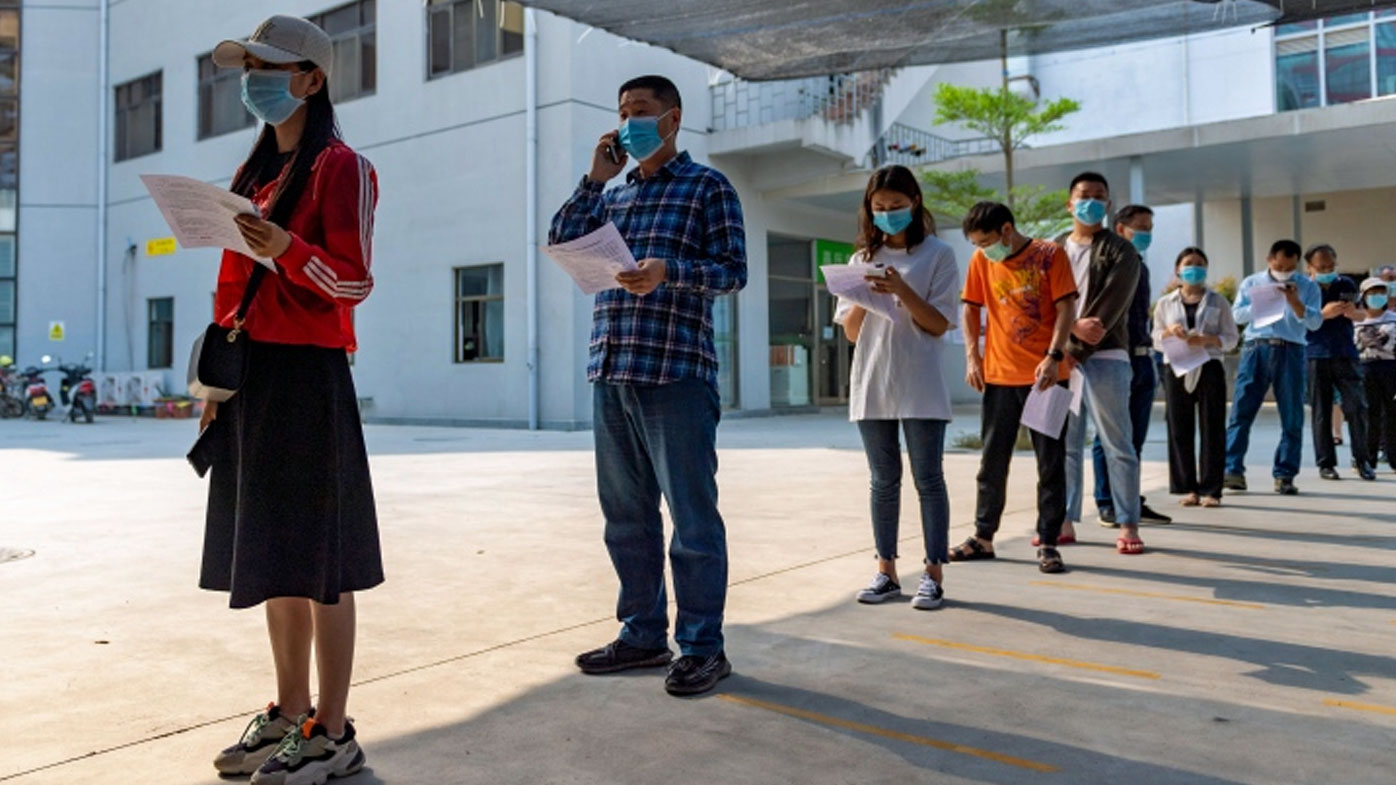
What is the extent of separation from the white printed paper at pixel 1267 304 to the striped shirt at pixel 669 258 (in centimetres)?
550

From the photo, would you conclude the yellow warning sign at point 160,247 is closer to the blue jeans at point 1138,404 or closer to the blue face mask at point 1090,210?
the blue jeans at point 1138,404

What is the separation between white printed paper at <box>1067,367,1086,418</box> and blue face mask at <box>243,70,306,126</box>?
394 centimetres

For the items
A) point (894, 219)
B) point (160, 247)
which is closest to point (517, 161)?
point (160, 247)

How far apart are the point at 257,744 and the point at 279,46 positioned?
5.01 feet

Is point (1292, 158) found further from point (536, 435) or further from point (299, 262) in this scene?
point (299, 262)

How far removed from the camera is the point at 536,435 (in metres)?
14.2

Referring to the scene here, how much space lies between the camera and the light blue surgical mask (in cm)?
404

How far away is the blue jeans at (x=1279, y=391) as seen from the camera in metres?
7.32

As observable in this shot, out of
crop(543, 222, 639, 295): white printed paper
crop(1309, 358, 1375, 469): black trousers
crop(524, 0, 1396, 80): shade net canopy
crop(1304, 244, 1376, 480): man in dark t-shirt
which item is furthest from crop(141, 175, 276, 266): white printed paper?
crop(1309, 358, 1375, 469): black trousers

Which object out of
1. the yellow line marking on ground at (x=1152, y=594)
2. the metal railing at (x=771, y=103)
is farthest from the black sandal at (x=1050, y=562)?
the metal railing at (x=771, y=103)

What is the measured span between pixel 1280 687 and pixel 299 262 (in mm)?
2715

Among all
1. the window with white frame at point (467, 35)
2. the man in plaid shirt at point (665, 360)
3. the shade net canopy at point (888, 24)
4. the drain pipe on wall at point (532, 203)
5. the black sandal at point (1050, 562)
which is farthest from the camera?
the window with white frame at point (467, 35)

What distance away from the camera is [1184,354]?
6684 mm

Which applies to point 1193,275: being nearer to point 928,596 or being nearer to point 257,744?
point 928,596
